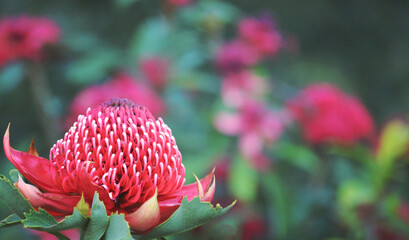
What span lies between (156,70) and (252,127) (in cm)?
55

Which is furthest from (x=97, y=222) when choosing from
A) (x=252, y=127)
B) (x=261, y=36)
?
(x=261, y=36)

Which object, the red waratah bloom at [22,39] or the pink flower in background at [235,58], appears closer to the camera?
the red waratah bloom at [22,39]

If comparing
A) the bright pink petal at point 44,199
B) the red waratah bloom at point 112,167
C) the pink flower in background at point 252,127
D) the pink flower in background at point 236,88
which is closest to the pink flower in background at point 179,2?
the pink flower in background at point 236,88

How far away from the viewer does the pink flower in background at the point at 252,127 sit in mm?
2264

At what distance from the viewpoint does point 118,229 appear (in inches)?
31.1

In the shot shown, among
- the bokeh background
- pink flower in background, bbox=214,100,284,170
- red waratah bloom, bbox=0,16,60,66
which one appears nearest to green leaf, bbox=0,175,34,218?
the bokeh background

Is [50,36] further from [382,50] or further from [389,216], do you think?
[382,50]

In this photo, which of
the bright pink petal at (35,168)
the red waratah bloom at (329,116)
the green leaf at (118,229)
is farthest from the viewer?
the red waratah bloom at (329,116)

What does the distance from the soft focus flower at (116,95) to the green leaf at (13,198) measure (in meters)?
1.09

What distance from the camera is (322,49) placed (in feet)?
17.1

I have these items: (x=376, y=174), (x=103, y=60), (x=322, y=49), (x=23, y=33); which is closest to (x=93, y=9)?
(x=103, y=60)

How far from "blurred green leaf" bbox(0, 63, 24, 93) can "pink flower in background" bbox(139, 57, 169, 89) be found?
573 millimetres

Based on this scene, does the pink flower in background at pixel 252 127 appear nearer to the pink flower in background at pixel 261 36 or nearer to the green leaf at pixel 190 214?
the pink flower in background at pixel 261 36

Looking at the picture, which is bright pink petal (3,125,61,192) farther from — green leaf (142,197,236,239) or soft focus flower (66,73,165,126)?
soft focus flower (66,73,165,126)
